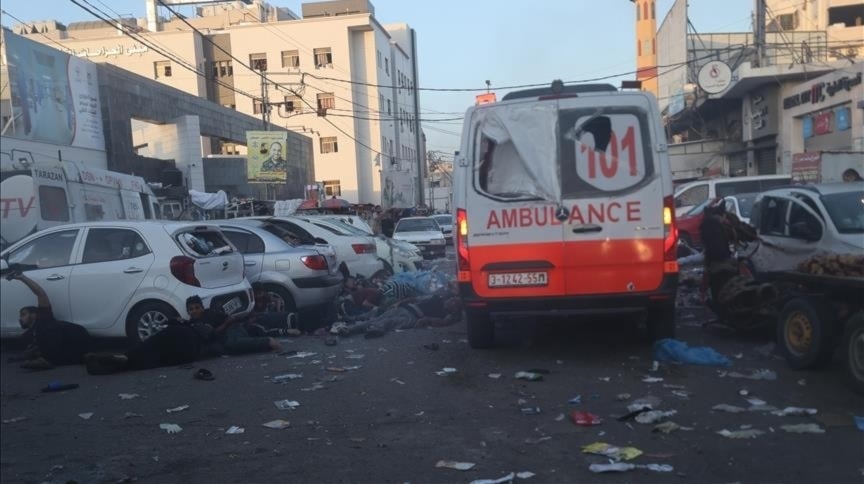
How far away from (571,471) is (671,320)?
Result: 139 inches

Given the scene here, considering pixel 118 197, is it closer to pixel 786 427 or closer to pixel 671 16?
pixel 786 427

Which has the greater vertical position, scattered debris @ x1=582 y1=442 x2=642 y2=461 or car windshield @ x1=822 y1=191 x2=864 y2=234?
car windshield @ x1=822 y1=191 x2=864 y2=234

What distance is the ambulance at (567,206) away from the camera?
22.6ft

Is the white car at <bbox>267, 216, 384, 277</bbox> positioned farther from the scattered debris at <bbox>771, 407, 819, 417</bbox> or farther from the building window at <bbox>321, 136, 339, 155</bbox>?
the building window at <bbox>321, 136, 339, 155</bbox>

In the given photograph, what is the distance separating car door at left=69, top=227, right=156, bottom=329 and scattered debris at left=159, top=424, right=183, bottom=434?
1.83 m

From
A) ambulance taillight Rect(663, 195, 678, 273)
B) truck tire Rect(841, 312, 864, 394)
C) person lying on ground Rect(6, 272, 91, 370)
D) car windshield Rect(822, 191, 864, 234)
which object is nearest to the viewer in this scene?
person lying on ground Rect(6, 272, 91, 370)

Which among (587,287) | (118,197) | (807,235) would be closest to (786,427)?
(587,287)

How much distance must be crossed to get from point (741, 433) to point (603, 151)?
290cm

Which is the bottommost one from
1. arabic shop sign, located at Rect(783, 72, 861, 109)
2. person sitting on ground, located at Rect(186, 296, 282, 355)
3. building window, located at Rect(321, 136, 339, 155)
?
person sitting on ground, located at Rect(186, 296, 282, 355)

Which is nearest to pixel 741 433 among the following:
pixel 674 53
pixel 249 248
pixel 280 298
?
pixel 280 298

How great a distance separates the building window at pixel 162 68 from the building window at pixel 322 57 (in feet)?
37.9

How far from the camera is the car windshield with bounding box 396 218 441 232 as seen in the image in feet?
83.7

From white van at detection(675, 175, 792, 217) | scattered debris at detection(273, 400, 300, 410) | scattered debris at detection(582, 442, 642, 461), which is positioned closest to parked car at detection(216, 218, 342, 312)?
scattered debris at detection(273, 400, 300, 410)

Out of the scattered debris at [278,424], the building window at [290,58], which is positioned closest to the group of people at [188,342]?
the scattered debris at [278,424]
